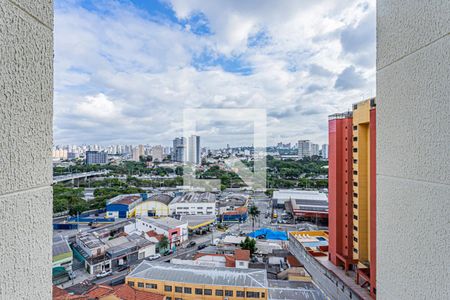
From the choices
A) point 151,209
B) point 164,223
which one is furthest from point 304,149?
point 151,209

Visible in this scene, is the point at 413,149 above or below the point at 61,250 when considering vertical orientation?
above

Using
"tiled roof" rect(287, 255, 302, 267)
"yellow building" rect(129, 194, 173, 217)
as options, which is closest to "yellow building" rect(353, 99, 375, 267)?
"tiled roof" rect(287, 255, 302, 267)

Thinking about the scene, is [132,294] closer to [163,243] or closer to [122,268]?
[122,268]

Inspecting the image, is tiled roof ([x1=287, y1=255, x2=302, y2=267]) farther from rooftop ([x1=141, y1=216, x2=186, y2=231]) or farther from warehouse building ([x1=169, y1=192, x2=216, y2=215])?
warehouse building ([x1=169, y1=192, x2=216, y2=215])

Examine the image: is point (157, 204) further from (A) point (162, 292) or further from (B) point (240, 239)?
(A) point (162, 292)

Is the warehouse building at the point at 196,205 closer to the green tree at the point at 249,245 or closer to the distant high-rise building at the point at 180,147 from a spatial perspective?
the distant high-rise building at the point at 180,147

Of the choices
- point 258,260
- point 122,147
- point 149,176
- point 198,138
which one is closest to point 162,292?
point 258,260

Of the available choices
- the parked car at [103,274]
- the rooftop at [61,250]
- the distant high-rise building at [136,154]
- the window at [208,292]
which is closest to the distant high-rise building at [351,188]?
the window at [208,292]
